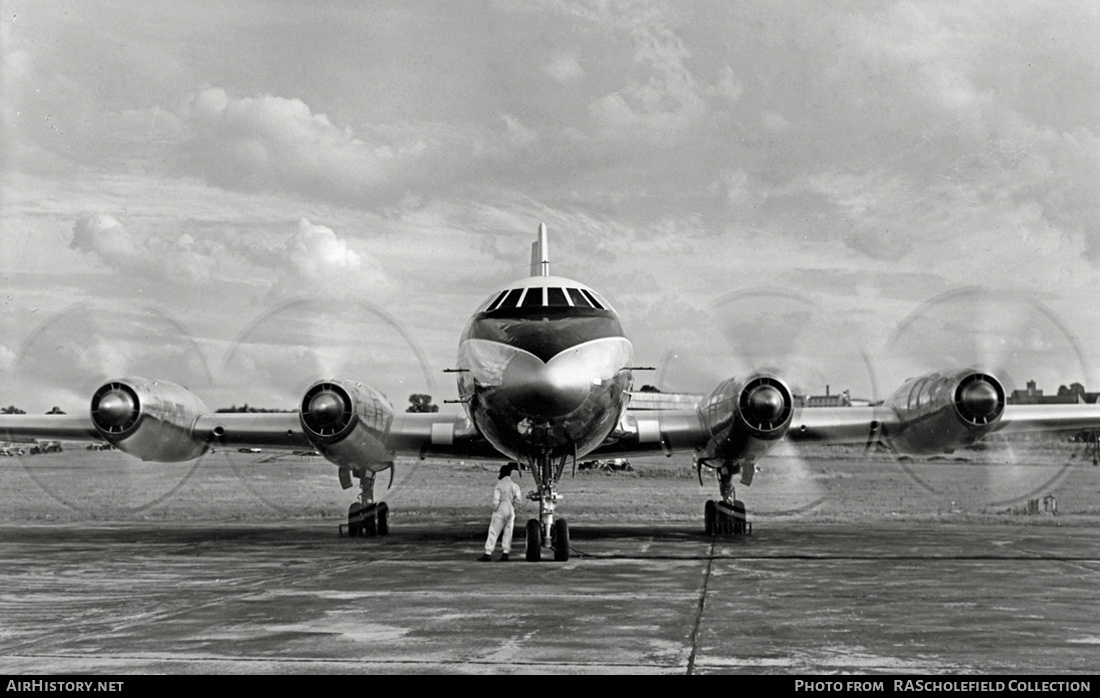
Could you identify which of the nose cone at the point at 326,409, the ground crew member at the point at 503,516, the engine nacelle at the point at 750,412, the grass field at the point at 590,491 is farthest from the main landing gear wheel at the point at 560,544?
the grass field at the point at 590,491

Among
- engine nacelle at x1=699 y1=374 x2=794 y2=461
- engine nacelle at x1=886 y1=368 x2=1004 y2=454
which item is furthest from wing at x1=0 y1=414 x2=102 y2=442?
engine nacelle at x1=886 y1=368 x2=1004 y2=454

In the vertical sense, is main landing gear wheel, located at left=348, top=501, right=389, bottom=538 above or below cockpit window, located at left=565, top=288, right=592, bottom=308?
below

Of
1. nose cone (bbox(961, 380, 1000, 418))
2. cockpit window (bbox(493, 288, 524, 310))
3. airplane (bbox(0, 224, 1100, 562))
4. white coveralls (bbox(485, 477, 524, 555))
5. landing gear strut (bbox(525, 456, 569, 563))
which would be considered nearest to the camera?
airplane (bbox(0, 224, 1100, 562))

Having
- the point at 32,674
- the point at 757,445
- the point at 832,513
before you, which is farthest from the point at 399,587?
the point at 832,513

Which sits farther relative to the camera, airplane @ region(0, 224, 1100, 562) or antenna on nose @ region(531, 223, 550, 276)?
antenna on nose @ region(531, 223, 550, 276)

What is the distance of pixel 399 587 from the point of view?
37.0 ft

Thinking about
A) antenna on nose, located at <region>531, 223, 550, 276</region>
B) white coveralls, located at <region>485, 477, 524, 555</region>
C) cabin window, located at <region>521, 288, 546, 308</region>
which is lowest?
white coveralls, located at <region>485, 477, 524, 555</region>

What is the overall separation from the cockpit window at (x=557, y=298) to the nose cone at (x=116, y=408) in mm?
8143

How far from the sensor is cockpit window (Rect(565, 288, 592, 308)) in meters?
14.3

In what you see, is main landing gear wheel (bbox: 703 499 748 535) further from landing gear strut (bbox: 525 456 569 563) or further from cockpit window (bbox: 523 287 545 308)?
cockpit window (bbox: 523 287 545 308)

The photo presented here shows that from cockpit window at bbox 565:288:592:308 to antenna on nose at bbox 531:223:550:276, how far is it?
5414 millimetres

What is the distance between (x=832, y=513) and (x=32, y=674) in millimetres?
23768

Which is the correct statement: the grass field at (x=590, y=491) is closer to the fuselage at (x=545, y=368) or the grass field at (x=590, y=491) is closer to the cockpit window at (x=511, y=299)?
the fuselage at (x=545, y=368)

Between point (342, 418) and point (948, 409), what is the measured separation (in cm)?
971
